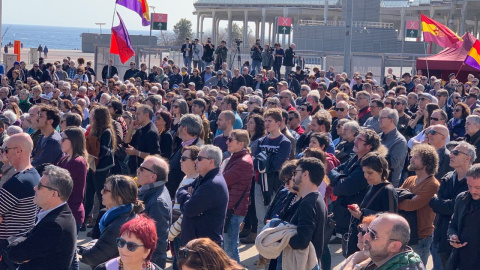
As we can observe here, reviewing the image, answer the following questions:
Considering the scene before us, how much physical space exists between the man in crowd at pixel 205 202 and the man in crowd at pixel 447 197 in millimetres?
1993

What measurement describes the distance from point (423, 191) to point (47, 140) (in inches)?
179

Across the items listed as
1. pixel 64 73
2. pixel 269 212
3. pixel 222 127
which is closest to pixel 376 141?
pixel 269 212

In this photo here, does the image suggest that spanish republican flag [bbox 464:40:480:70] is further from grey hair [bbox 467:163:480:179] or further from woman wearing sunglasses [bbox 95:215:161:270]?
woman wearing sunglasses [bbox 95:215:161:270]

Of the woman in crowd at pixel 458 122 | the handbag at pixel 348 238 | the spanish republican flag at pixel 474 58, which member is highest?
the spanish republican flag at pixel 474 58

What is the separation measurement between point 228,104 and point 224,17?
168 feet

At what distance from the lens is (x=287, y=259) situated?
5867 millimetres

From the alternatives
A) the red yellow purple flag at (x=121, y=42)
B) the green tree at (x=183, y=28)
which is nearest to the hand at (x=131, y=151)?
the red yellow purple flag at (x=121, y=42)

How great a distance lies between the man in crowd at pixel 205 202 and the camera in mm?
6344

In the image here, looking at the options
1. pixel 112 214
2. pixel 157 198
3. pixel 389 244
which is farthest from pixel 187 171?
pixel 389 244

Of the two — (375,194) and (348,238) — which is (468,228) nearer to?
(375,194)

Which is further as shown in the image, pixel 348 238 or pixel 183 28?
pixel 183 28

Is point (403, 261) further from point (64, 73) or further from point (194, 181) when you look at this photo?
point (64, 73)

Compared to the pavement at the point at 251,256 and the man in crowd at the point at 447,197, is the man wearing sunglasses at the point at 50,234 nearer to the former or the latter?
the pavement at the point at 251,256

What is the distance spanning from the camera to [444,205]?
6.44 m
